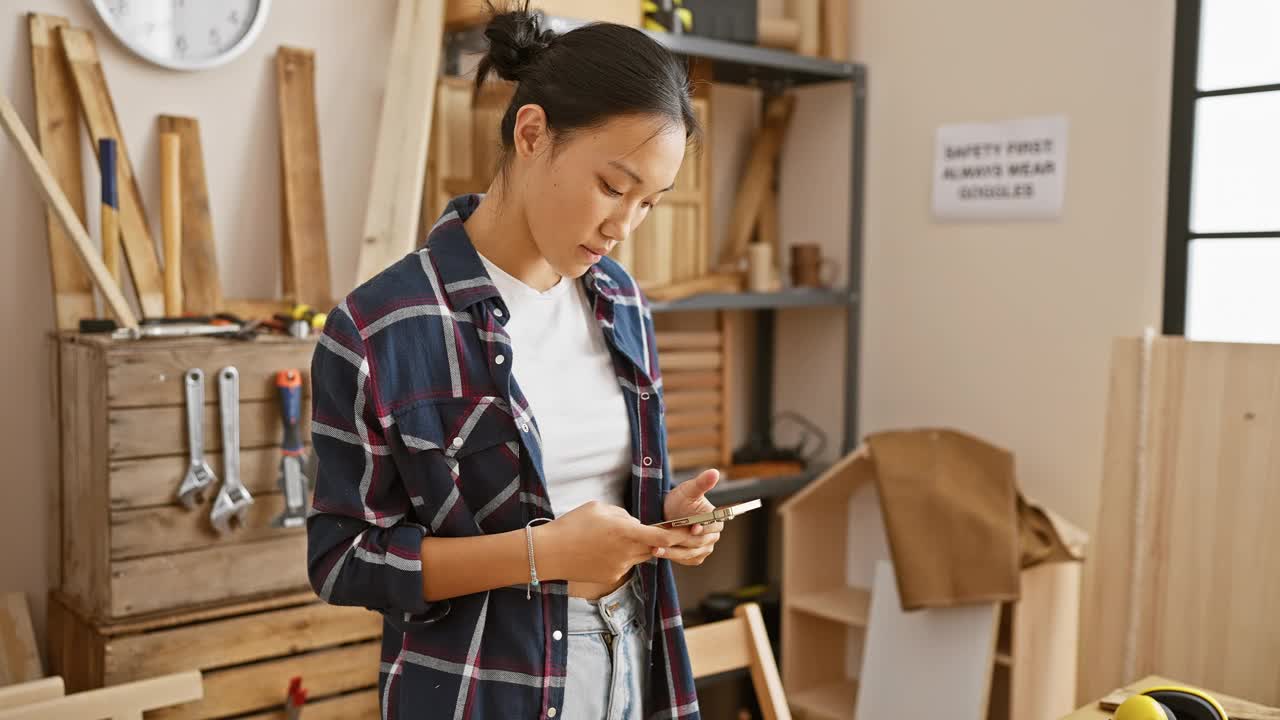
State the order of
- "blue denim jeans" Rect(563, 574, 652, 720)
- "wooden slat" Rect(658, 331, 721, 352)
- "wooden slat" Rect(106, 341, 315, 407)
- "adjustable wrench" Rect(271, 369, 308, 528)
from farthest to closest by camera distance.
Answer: "wooden slat" Rect(658, 331, 721, 352) < "adjustable wrench" Rect(271, 369, 308, 528) < "wooden slat" Rect(106, 341, 315, 407) < "blue denim jeans" Rect(563, 574, 652, 720)

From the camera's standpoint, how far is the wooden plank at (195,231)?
2.45 metres

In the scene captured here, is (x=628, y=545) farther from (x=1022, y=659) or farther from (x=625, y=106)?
(x=1022, y=659)

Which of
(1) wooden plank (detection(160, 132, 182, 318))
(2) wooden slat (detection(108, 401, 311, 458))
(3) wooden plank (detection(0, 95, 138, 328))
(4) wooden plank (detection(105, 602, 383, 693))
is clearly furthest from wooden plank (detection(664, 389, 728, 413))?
(3) wooden plank (detection(0, 95, 138, 328))

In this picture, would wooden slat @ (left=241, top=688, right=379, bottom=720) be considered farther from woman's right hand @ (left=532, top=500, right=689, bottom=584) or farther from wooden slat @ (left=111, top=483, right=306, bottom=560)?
woman's right hand @ (left=532, top=500, right=689, bottom=584)

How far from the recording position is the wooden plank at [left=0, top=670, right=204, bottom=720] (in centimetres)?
166

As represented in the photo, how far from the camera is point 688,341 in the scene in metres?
3.17

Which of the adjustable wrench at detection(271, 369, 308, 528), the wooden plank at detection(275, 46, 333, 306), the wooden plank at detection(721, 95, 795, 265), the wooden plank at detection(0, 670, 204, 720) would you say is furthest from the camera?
the wooden plank at detection(721, 95, 795, 265)

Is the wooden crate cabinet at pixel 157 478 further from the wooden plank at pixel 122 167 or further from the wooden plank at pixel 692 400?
the wooden plank at pixel 692 400

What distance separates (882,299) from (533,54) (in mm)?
2068

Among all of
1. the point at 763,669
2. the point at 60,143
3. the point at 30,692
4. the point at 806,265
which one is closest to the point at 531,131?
the point at 763,669

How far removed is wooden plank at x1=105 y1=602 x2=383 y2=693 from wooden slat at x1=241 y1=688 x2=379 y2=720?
6 cm

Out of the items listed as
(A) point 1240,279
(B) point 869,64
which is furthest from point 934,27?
(A) point 1240,279

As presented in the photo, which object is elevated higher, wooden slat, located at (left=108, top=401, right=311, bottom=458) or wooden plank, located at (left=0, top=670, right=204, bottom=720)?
wooden slat, located at (left=108, top=401, right=311, bottom=458)

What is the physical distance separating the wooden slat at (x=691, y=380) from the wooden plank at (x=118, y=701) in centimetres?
154
